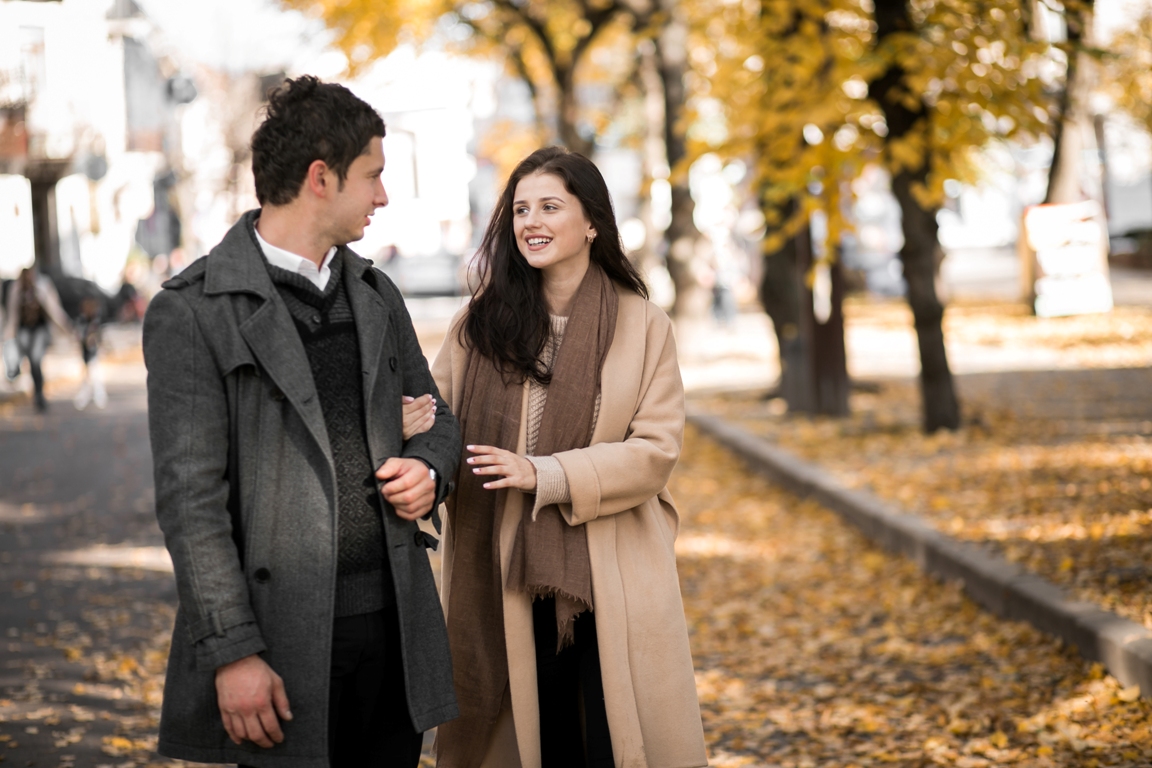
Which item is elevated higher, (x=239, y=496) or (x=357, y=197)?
(x=357, y=197)

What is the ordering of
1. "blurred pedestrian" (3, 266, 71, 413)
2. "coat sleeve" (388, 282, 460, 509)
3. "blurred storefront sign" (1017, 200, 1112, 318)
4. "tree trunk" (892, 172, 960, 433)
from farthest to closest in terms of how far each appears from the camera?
1. "blurred storefront sign" (1017, 200, 1112, 318)
2. "blurred pedestrian" (3, 266, 71, 413)
3. "tree trunk" (892, 172, 960, 433)
4. "coat sleeve" (388, 282, 460, 509)

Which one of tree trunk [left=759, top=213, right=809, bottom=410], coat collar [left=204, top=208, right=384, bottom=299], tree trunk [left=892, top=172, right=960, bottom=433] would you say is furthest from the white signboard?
coat collar [left=204, top=208, right=384, bottom=299]

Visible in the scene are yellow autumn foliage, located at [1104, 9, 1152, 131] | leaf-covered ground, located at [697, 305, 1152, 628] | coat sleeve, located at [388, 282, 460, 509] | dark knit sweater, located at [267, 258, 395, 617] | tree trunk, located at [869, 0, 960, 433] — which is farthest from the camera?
yellow autumn foliage, located at [1104, 9, 1152, 131]

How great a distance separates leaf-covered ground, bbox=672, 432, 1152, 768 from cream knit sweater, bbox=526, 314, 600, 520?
214cm

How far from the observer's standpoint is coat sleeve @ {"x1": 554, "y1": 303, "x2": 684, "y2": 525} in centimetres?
324

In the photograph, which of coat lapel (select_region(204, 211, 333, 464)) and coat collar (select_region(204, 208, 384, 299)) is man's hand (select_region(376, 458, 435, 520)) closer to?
coat lapel (select_region(204, 211, 333, 464))

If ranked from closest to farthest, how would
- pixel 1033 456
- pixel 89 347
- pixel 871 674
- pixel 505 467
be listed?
pixel 505 467
pixel 871 674
pixel 1033 456
pixel 89 347

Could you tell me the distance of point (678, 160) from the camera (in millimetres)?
16359

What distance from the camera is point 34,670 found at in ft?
20.6

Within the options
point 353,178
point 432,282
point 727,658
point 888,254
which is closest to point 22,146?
point 432,282

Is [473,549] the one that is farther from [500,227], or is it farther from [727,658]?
[727,658]

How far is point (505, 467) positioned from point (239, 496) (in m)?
0.72

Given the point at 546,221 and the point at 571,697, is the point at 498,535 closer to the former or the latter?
the point at 571,697

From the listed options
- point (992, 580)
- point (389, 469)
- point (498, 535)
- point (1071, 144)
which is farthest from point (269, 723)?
point (1071, 144)
